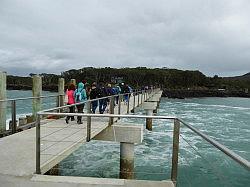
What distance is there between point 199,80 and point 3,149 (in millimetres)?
171182

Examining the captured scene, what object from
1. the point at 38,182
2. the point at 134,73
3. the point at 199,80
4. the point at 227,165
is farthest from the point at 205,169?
the point at 199,80

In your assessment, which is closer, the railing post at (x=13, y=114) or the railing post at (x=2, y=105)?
the railing post at (x=13, y=114)

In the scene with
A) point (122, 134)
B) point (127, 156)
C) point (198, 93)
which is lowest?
point (198, 93)

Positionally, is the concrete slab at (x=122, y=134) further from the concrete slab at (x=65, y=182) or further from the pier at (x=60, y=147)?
the concrete slab at (x=65, y=182)

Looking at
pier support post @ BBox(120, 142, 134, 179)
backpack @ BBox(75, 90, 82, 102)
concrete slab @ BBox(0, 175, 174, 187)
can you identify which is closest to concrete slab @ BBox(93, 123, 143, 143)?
pier support post @ BBox(120, 142, 134, 179)

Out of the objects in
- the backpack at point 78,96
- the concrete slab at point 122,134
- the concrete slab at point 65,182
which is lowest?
the concrete slab at point 122,134

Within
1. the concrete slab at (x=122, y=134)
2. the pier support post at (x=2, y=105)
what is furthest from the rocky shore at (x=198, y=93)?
the pier support post at (x=2, y=105)

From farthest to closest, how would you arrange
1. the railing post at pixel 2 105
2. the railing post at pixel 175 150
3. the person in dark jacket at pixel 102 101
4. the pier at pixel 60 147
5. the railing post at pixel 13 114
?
the person in dark jacket at pixel 102 101
the railing post at pixel 2 105
the railing post at pixel 13 114
the railing post at pixel 175 150
the pier at pixel 60 147

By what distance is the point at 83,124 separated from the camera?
1123 centimetres

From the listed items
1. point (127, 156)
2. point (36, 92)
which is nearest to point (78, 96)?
point (36, 92)

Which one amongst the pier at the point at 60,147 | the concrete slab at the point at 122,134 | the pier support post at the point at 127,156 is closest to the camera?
the pier at the point at 60,147

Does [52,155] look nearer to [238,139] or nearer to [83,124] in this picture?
Result: [83,124]

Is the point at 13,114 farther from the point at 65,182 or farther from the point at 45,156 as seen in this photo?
the point at 65,182

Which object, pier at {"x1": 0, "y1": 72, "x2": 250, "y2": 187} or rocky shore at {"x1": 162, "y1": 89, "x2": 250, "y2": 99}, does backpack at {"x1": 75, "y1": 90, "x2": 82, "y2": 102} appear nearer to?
pier at {"x1": 0, "y1": 72, "x2": 250, "y2": 187}
